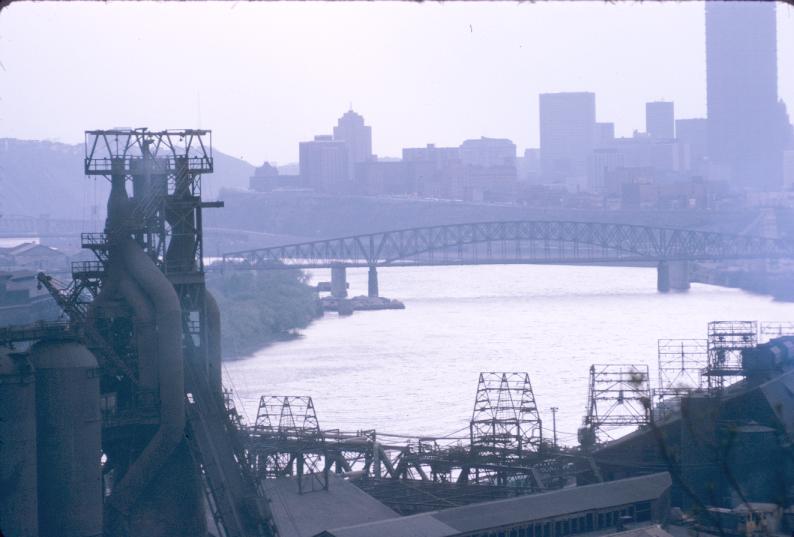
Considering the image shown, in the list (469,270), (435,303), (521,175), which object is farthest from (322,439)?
(521,175)

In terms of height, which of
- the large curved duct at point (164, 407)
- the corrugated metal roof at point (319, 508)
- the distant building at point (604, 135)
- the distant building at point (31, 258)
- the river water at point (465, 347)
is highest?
the distant building at point (604, 135)

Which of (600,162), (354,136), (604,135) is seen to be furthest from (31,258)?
(604,135)

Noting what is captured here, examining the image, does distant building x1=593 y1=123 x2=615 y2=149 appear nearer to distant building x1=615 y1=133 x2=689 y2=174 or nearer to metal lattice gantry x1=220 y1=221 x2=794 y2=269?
distant building x1=615 y1=133 x2=689 y2=174

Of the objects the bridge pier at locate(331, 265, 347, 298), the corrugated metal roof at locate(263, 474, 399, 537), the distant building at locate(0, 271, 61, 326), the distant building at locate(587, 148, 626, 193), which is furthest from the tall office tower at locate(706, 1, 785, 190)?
the corrugated metal roof at locate(263, 474, 399, 537)

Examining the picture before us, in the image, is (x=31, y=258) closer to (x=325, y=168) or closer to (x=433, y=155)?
(x=325, y=168)

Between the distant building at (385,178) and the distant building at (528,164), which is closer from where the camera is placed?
the distant building at (385,178)

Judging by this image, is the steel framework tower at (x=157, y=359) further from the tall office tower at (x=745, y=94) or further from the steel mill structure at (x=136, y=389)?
the tall office tower at (x=745, y=94)

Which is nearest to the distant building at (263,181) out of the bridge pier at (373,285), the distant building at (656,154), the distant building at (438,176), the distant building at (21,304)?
the distant building at (438,176)
